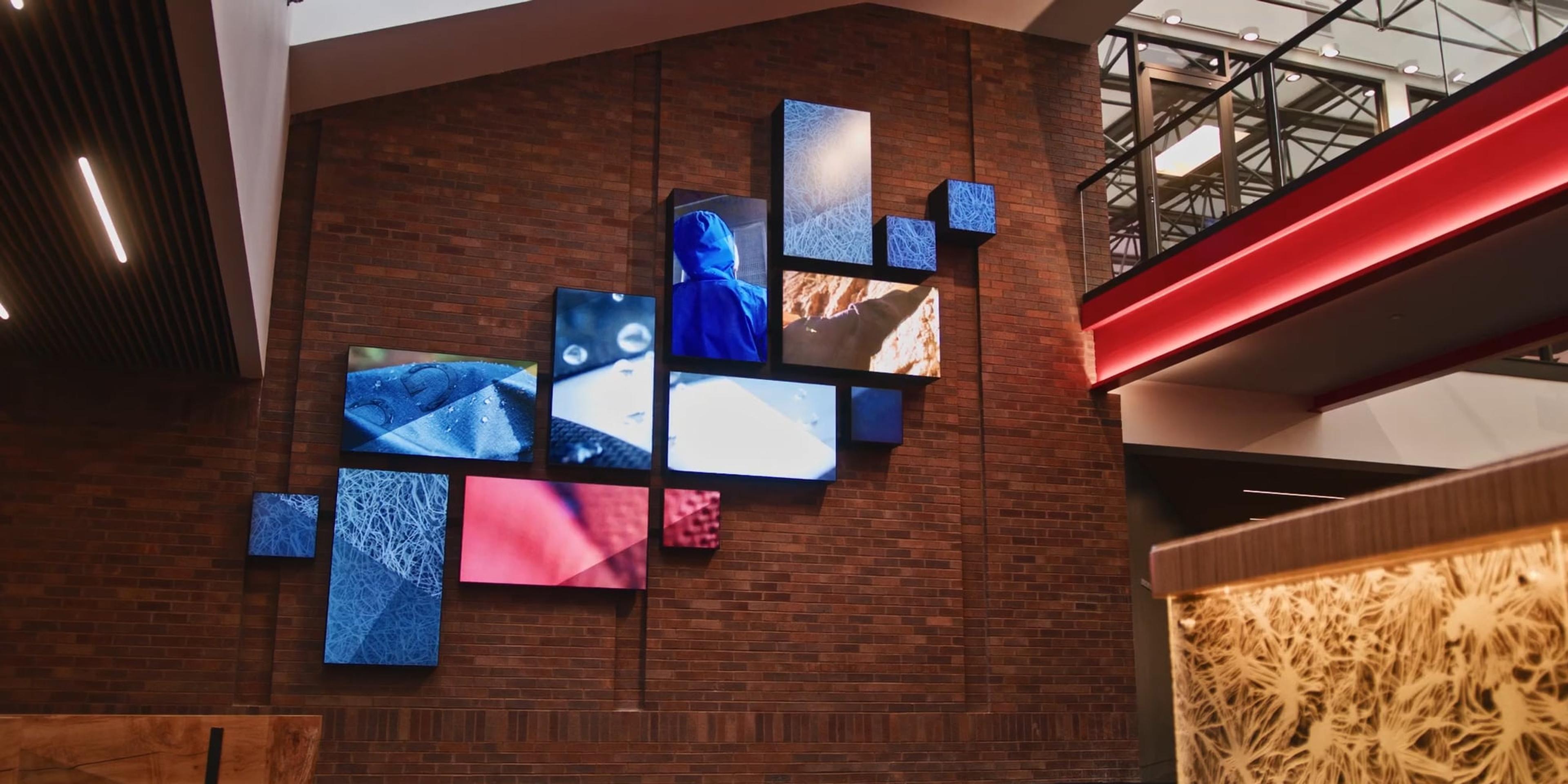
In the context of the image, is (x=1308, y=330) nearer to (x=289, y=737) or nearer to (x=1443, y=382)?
(x=1443, y=382)

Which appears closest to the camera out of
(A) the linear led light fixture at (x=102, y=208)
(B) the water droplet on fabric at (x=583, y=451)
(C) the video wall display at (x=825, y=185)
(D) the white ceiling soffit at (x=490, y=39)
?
(A) the linear led light fixture at (x=102, y=208)

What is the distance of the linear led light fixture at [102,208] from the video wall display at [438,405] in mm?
2014

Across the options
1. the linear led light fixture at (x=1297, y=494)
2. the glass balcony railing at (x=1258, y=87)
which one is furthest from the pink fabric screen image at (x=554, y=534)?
the linear led light fixture at (x=1297, y=494)

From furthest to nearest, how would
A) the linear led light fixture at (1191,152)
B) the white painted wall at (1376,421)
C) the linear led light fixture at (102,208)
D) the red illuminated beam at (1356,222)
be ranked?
the white painted wall at (1376,421), the linear led light fixture at (1191,152), the red illuminated beam at (1356,222), the linear led light fixture at (102,208)

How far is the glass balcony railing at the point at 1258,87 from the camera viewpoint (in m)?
6.35

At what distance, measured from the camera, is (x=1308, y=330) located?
7836mm

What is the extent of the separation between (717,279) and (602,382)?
989 mm

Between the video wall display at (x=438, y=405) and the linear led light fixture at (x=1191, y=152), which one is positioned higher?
the linear led light fixture at (x=1191, y=152)

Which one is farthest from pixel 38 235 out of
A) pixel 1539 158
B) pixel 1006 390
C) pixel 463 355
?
pixel 1539 158

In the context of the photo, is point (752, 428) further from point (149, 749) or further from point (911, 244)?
point (149, 749)

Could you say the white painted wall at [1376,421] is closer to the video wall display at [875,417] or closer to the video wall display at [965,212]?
the video wall display at [965,212]

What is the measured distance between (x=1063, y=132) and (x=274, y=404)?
571 centimetres

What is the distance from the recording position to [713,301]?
7.94 meters

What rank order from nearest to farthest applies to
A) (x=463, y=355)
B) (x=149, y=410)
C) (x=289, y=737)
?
(x=289, y=737)
(x=149, y=410)
(x=463, y=355)
